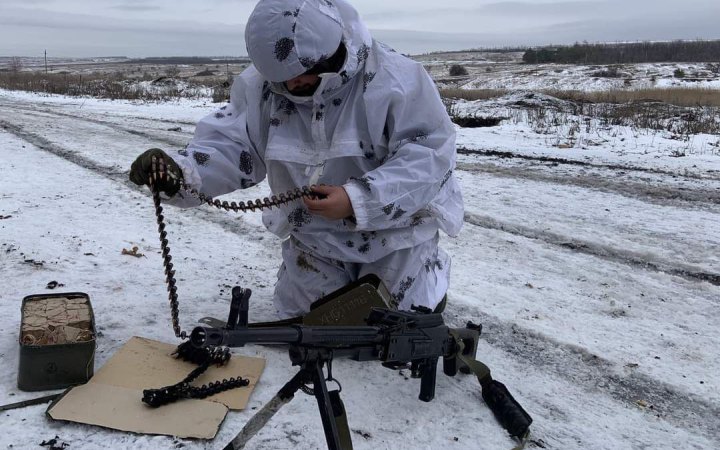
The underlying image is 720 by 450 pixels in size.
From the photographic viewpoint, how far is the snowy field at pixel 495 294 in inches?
88.6

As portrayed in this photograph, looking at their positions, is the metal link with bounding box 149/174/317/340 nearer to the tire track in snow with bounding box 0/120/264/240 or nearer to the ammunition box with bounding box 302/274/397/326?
the ammunition box with bounding box 302/274/397/326

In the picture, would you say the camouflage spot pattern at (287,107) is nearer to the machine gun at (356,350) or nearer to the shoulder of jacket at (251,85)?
the shoulder of jacket at (251,85)

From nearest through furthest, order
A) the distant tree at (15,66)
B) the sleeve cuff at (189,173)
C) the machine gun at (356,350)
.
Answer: the machine gun at (356,350)
the sleeve cuff at (189,173)
the distant tree at (15,66)

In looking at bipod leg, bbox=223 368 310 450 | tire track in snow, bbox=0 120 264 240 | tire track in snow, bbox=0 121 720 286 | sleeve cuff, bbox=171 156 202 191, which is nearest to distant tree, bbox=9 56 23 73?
tire track in snow, bbox=0 120 264 240

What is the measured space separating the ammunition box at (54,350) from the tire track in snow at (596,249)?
10.8 ft

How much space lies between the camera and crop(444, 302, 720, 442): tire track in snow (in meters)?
2.42

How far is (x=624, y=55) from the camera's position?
6800cm

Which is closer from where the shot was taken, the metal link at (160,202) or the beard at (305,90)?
the metal link at (160,202)

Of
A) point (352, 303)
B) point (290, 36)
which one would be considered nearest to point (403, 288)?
point (352, 303)

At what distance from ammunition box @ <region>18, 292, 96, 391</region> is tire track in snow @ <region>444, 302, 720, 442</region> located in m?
1.73

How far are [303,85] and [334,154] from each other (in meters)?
0.30

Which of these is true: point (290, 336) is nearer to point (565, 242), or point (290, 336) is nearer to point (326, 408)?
point (326, 408)

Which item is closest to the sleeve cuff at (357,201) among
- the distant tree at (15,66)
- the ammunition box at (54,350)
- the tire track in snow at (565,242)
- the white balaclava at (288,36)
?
the white balaclava at (288,36)

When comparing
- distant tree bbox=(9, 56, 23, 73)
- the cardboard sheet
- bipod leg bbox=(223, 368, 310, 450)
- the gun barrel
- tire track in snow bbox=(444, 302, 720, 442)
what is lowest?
tire track in snow bbox=(444, 302, 720, 442)
